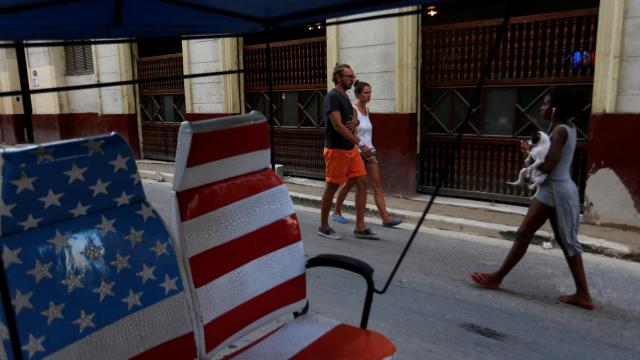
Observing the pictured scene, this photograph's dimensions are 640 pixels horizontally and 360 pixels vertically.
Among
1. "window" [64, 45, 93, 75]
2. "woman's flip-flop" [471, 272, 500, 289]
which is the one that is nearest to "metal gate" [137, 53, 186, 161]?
"window" [64, 45, 93, 75]

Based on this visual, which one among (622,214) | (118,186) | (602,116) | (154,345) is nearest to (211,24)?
(118,186)

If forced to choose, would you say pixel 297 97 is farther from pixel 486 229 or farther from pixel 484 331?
pixel 484 331

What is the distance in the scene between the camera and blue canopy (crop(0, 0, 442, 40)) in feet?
9.37

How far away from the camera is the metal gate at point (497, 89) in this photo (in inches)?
263

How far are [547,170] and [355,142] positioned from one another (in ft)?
7.55

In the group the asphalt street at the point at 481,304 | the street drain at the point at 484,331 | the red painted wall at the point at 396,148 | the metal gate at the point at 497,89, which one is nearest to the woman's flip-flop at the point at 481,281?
the asphalt street at the point at 481,304

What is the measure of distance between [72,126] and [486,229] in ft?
41.1

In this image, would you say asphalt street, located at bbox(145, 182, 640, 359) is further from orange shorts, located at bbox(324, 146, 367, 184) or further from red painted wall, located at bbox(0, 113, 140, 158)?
red painted wall, located at bbox(0, 113, 140, 158)

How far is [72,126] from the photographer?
579 inches

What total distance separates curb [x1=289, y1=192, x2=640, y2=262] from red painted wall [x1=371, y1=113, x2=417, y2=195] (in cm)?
77

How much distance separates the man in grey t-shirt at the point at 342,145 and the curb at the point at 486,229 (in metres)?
1.05

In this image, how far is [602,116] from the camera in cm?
617

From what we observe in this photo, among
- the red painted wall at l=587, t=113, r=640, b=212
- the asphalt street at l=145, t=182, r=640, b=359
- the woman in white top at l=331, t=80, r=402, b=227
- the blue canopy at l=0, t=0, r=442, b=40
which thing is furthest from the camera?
the woman in white top at l=331, t=80, r=402, b=227

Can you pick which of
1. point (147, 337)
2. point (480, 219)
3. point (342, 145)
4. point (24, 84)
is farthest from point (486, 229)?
point (24, 84)
